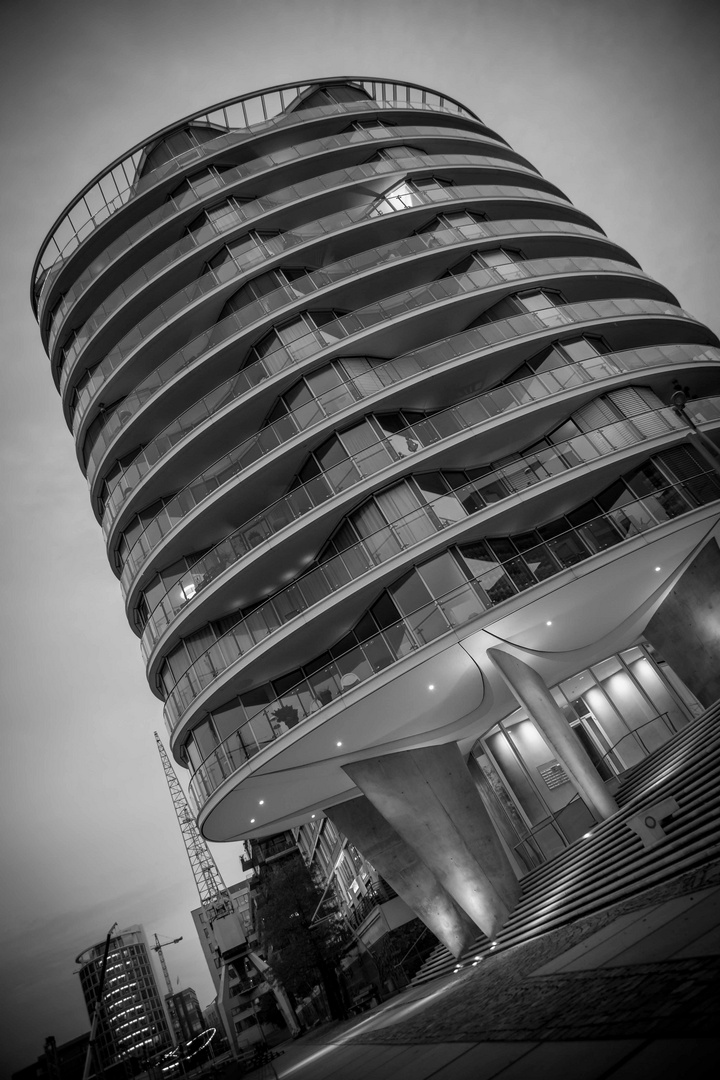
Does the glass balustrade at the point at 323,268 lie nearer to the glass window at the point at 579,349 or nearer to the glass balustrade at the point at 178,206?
the glass balustrade at the point at 178,206

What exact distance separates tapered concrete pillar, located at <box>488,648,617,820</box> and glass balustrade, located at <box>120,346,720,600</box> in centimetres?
720

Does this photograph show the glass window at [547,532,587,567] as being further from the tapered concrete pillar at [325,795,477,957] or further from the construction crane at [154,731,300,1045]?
the construction crane at [154,731,300,1045]

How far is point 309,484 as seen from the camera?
19062mm

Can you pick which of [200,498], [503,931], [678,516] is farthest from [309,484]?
[503,931]

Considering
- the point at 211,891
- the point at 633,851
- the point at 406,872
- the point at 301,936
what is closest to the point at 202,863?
the point at 211,891

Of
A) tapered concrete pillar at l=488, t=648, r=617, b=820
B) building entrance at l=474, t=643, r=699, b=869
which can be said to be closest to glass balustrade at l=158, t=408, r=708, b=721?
tapered concrete pillar at l=488, t=648, r=617, b=820

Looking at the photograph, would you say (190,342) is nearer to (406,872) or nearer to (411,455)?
(411,455)

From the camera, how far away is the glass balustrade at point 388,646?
53.9 ft

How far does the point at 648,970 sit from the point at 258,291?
23.9m

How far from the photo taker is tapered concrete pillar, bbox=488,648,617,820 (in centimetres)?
1680

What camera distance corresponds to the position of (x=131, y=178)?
3422 centimetres

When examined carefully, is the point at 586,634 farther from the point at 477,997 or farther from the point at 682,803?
the point at 477,997

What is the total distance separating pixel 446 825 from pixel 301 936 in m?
16.5

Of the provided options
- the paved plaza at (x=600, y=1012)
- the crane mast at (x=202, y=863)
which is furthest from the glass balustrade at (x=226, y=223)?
the crane mast at (x=202, y=863)
